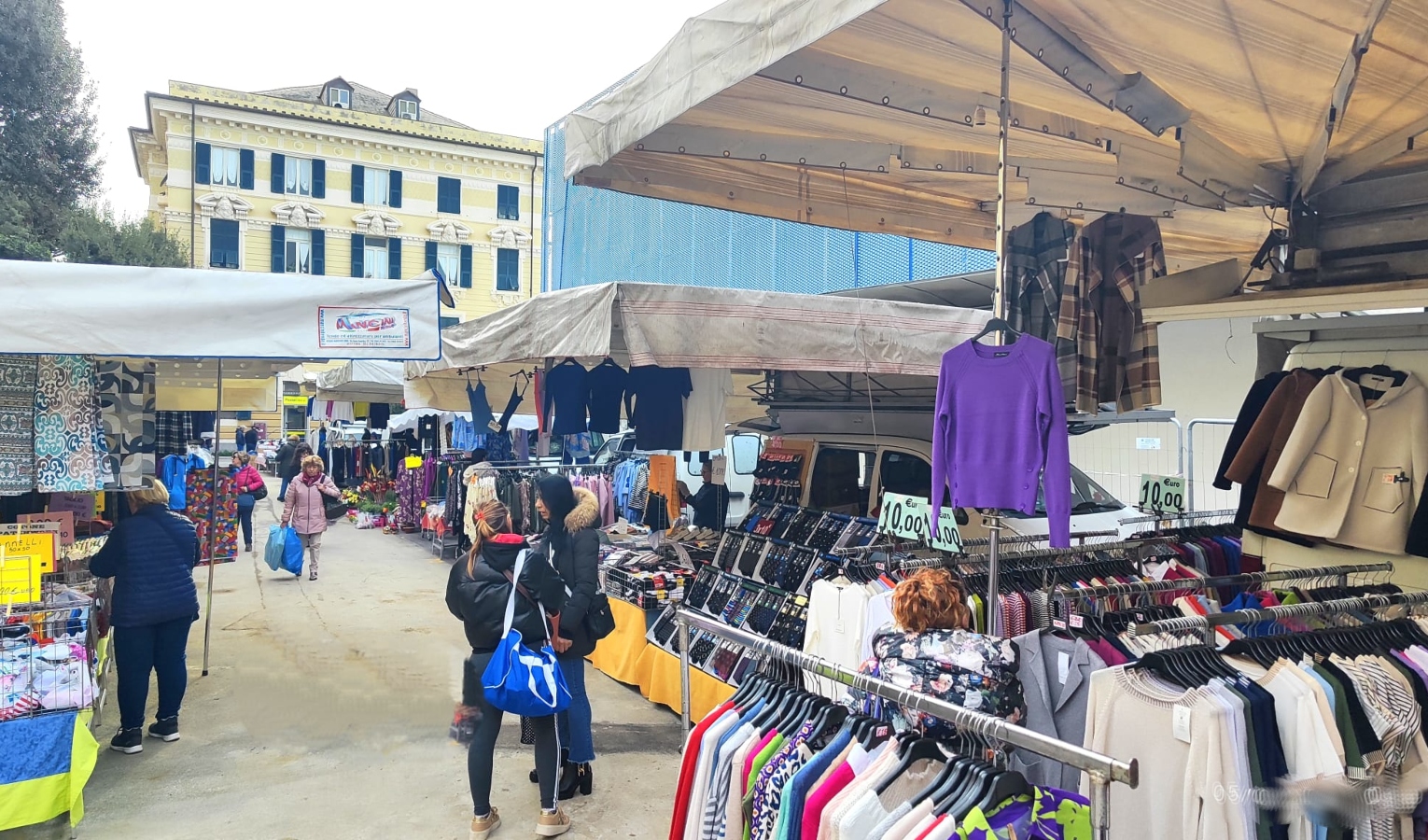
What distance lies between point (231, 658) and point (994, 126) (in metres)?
7.03

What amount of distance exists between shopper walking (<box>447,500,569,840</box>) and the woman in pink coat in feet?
23.9

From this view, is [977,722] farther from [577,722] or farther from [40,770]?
[40,770]

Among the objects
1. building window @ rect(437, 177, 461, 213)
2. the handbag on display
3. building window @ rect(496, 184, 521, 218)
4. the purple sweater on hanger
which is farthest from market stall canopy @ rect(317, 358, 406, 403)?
building window @ rect(496, 184, 521, 218)

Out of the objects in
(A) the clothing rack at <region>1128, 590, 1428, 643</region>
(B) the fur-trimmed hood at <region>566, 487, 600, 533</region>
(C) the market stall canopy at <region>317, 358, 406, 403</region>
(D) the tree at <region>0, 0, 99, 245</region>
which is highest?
(D) the tree at <region>0, 0, 99, 245</region>

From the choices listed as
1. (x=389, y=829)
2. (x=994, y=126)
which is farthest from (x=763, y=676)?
(x=389, y=829)

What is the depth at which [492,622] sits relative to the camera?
4020 mm

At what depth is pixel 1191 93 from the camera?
2965 mm

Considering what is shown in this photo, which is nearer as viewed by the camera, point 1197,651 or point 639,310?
point 1197,651

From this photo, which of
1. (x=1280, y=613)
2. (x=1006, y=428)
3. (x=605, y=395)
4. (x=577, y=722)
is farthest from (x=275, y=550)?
(x=1280, y=613)

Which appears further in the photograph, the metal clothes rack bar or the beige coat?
the beige coat

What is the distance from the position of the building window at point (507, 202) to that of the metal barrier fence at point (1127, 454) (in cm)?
3044

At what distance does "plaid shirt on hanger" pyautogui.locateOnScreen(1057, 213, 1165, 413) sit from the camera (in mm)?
3787

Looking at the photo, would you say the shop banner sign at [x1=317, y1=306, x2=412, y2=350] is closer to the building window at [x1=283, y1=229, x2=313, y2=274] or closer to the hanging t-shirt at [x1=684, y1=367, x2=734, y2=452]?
the hanging t-shirt at [x1=684, y1=367, x2=734, y2=452]

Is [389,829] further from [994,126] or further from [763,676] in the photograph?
[994,126]
